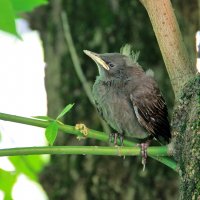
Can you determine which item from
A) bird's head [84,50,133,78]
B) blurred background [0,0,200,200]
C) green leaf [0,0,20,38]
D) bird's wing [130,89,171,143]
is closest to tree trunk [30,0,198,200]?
blurred background [0,0,200,200]

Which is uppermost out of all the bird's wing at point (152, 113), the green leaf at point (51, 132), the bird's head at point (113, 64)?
the bird's head at point (113, 64)

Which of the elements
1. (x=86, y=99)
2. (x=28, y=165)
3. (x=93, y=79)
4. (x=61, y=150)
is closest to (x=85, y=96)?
(x=86, y=99)

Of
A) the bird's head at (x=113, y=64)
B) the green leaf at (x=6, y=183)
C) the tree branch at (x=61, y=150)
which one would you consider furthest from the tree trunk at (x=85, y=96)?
the tree branch at (x=61, y=150)

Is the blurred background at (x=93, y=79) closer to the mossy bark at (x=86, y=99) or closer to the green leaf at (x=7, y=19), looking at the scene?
the mossy bark at (x=86, y=99)

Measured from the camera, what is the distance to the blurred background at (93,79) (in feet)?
11.6

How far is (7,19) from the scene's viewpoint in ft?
6.05

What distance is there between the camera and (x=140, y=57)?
376 centimetres

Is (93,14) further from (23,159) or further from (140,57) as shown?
(23,159)

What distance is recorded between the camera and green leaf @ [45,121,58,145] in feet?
6.04

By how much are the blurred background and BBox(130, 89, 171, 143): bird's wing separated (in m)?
0.75

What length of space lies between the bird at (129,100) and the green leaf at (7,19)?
99 centimetres

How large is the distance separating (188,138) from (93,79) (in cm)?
195

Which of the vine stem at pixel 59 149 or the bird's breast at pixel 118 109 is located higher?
the bird's breast at pixel 118 109

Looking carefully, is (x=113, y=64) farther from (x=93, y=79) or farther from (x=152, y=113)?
(x=93, y=79)
